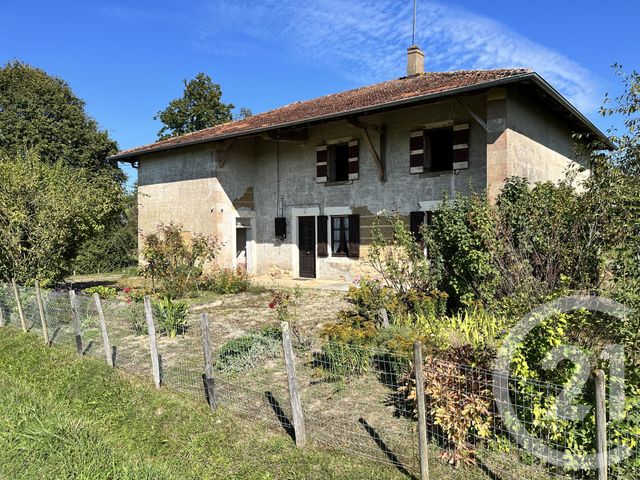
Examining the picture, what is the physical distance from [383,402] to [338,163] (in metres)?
10.4

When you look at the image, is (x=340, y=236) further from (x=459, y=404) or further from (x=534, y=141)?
(x=459, y=404)

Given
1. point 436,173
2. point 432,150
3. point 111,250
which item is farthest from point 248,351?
point 111,250

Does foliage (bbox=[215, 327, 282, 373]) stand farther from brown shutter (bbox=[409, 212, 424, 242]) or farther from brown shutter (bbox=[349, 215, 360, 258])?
brown shutter (bbox=[349, 215, 360, 258])

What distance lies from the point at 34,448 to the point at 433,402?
3419mm

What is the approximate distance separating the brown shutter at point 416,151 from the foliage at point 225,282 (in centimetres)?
557

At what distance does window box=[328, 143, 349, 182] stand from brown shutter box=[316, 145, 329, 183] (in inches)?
7.0

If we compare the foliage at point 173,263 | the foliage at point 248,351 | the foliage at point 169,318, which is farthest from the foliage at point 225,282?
the foliage at point 248,351

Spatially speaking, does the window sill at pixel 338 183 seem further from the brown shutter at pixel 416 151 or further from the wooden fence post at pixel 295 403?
the wooden fence post at pixel 295 403

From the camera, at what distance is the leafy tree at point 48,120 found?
910 inches

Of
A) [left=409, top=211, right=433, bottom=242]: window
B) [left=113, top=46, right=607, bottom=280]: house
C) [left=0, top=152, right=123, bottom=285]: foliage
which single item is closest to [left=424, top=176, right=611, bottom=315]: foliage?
[left=113, top=46, right=607, bottom=280]: house

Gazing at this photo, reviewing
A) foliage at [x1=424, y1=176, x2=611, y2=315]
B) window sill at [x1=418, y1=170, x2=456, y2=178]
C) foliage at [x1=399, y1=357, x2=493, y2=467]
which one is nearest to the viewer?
foliage at [x1=399, y1=357, x2=493, y2=467]

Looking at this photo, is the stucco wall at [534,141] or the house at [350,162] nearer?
the stucco wall at [534,141]

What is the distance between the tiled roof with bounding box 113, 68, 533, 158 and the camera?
10352 mm

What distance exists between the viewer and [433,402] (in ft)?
12.5
